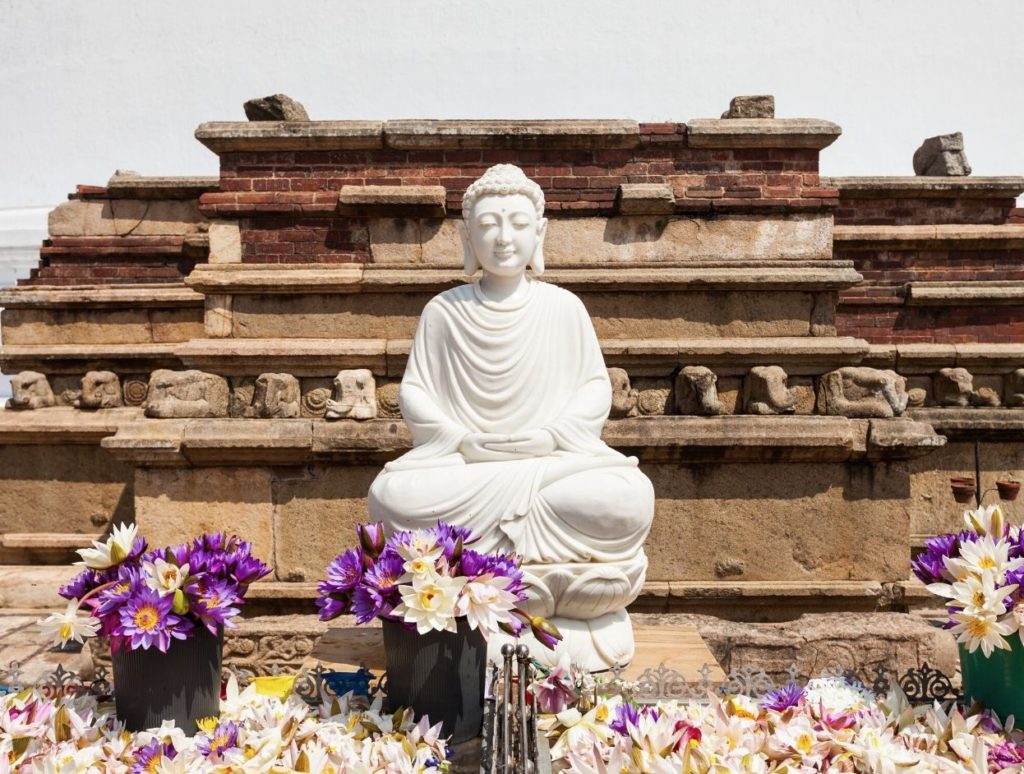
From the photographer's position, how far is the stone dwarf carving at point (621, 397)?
17.8 ft

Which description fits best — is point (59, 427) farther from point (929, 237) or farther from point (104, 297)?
point (929, 237)

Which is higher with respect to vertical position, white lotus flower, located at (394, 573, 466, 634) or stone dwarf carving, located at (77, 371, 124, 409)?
stone dwarf carving, located at (77, 371, 124, 409)

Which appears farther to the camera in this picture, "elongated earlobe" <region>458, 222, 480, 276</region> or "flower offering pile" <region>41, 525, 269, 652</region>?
"elongated earlobe" <region>458, 222, 480, 276</region>

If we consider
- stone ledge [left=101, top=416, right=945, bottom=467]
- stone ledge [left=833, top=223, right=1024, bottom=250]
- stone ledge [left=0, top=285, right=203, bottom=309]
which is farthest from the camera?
stone ledge [left=833, top=223, right=1024, bottom=250]

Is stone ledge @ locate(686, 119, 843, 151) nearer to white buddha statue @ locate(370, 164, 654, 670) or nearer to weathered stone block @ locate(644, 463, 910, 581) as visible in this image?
weathered stone block @ locate(644, 463, 910, 581)

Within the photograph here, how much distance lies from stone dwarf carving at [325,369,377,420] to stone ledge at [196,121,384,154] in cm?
154

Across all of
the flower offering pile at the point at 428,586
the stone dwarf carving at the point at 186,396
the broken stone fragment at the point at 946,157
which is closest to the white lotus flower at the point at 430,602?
the flower offering pile at the point at 428,586

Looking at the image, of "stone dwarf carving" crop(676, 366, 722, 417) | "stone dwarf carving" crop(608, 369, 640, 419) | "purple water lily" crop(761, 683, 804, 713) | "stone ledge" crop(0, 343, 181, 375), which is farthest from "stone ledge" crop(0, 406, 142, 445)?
"purple water lily" crop(761, 683, 804, 713)

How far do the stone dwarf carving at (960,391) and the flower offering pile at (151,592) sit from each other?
573 centimetres

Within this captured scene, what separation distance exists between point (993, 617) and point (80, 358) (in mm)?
6452

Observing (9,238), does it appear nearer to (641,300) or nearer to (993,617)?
(641,300)

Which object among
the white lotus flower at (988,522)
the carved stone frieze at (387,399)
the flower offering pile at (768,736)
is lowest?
the flower offering pile at (768,736)

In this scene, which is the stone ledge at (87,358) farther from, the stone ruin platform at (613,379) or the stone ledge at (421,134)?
the stone ledge at (421,134)

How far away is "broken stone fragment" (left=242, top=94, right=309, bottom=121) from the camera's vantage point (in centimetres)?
627
